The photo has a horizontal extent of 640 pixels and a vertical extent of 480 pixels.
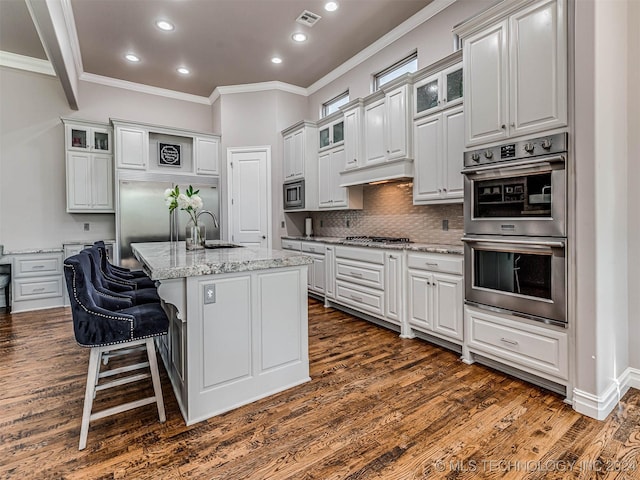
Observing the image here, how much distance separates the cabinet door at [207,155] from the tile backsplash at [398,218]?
2137 mm

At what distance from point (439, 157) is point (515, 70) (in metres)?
1.02

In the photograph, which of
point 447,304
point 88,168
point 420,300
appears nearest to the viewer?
point 447,304

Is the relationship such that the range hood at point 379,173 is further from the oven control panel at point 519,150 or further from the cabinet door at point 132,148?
the cabinet door at point 132,148

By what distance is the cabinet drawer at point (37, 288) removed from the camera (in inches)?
173

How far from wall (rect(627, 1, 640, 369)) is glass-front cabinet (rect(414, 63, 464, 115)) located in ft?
3.66

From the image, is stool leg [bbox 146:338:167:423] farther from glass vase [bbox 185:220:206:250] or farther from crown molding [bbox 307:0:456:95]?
crown molding [bbox 307:0:456:95]

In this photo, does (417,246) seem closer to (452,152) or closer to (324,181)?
(452,152)

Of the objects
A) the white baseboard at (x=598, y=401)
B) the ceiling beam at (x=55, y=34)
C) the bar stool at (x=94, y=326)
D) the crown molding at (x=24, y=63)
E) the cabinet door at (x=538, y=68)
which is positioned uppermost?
the crown molding at (x=24, y=63)

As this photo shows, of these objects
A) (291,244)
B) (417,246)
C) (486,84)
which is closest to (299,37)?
(486,84)

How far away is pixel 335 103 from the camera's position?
5.48m

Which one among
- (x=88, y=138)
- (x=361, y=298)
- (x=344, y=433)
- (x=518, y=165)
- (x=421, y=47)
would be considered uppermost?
(x=421, y=47)

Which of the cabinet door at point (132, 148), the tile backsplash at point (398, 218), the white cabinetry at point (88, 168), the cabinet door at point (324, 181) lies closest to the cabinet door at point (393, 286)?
the tile backsplash at point (398, 218)

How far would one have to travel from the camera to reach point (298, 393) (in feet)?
7.63

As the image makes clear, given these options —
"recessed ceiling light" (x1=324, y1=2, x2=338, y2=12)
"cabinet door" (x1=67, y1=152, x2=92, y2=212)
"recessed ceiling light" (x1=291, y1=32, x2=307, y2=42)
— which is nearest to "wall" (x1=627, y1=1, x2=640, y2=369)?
"recessed ceiling light" (x1=324, y1=2, x2=338, y2=12)
